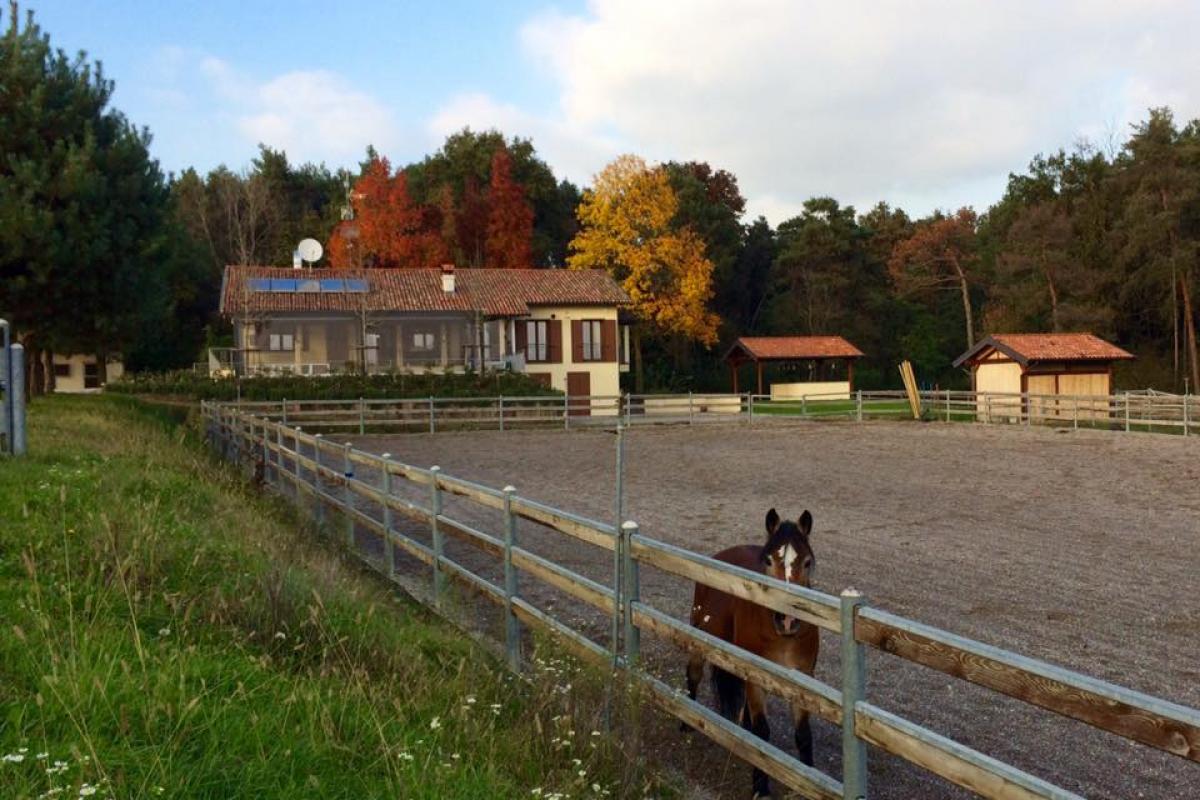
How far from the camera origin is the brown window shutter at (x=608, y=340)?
51.1 meters

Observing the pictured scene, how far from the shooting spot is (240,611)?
17.8 ft

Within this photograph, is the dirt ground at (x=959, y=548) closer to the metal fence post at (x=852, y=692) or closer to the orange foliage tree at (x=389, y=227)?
the metal fence post at (x=852, y=692)

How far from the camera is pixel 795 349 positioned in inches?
2010

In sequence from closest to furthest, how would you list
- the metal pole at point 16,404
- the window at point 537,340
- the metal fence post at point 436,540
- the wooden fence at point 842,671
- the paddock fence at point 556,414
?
1. the wooden fence at point 842,671
2. the metal fence post at point 436,540
3. the metal pole at point 16,404
4. the paddock fence at point 556,414
5. the window at point 537,340

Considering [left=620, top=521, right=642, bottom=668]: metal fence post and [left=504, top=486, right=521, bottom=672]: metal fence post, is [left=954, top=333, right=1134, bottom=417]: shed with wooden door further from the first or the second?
[left=620, top=521, right=642, bottom=668]: metal fence post

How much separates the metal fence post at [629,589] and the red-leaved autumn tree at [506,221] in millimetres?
63026

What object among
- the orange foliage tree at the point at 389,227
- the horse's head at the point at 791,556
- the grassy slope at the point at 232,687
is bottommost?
the grassy slope at the point at 232,687

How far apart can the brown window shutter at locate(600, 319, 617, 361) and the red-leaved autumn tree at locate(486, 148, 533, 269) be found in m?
18.1

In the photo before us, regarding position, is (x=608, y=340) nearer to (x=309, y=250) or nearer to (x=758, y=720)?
(x=309, y=250)

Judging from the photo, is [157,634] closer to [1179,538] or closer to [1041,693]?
[1041,693]

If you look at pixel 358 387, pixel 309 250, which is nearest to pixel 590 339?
pixel 309 250

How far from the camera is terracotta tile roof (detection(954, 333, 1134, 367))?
125 feet

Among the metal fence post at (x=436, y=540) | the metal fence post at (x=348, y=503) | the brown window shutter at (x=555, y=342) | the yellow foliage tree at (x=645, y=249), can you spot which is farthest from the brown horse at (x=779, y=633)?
the yellow foliage tree at (x=645, y=249)

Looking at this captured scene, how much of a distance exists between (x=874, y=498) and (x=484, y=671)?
1182 centimetres
